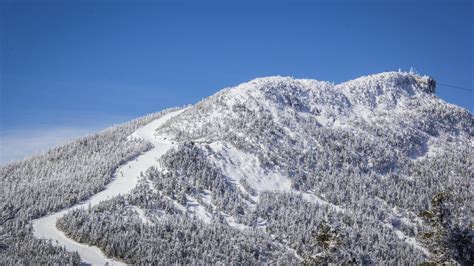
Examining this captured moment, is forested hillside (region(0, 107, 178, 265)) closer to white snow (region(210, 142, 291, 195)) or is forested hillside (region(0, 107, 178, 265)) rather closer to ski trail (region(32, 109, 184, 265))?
ski trail (region(32, 109, 184, 265))

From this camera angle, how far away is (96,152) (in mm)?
88000

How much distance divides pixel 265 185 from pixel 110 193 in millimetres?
26798

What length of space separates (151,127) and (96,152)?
75.0ft

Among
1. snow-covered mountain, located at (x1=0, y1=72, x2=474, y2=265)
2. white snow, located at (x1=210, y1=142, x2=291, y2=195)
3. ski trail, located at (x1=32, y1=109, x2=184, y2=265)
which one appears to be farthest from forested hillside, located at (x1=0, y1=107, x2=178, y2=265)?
white snow, located at (x1=210, y1=142, x2=291, y2=195)

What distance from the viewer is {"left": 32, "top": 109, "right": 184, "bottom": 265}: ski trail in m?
51.5

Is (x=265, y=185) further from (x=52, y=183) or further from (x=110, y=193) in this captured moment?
(x=52, y=183)

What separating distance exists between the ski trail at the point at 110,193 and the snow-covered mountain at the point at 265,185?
0.65 meters

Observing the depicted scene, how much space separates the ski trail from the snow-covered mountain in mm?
647

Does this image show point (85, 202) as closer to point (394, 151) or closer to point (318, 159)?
point (318, 159)

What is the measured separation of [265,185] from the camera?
78750mm

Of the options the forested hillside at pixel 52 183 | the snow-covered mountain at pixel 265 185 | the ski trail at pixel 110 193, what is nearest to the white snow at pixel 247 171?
the snow-covered mountain at pixel 265 185

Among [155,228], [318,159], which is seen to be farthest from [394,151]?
[155,228]

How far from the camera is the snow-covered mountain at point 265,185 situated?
5241cm

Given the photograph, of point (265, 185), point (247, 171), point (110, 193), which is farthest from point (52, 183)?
point (265, 185)
